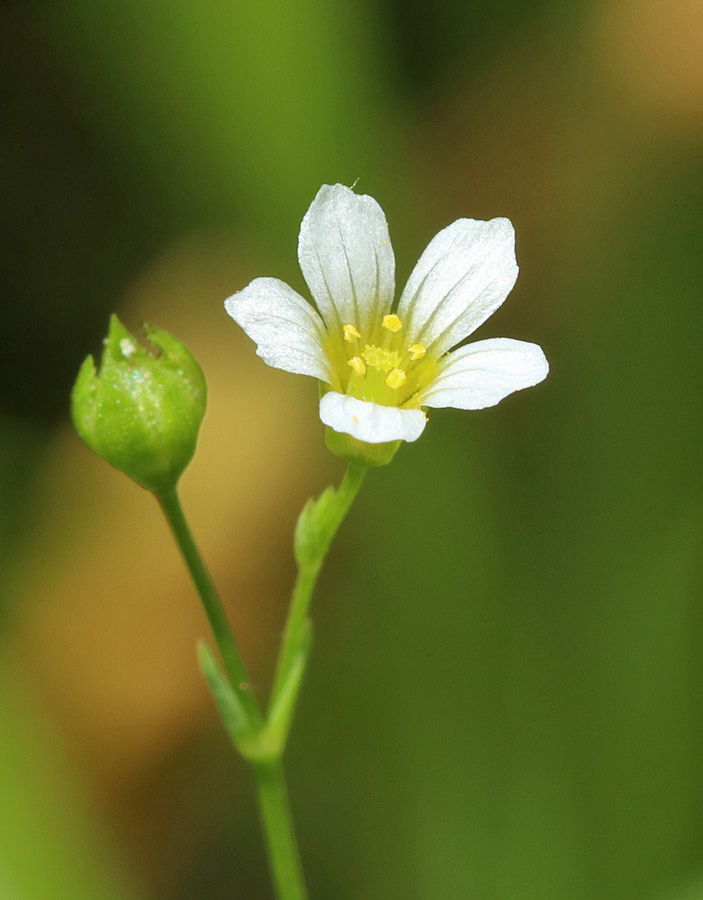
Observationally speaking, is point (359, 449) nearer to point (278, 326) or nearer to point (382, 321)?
point (278, 326)

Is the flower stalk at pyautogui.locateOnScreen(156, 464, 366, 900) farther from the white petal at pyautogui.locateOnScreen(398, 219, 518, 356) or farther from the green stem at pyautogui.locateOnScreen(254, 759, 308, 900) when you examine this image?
the white petal at pyautogui.locateOnScreen(398, 219, 518, 356)

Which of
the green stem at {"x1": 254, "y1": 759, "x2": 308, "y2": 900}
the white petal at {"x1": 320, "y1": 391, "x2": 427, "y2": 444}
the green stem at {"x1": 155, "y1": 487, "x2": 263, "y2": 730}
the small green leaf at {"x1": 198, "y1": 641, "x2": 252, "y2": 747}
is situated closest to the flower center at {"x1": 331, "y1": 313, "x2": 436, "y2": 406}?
the white petal at {"x1": 320, "y1": 391, "x2": 427, "y2": 444}

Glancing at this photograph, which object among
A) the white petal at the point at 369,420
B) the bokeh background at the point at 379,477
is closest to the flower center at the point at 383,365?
the white petal at the point at 369,420

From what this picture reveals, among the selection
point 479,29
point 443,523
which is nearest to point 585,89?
point 479,29

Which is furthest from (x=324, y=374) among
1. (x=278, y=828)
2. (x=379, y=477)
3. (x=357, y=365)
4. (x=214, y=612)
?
(x=379, y=477)

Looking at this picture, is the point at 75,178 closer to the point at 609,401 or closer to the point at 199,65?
the point at 199,65

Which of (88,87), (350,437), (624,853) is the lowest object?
(624,853)

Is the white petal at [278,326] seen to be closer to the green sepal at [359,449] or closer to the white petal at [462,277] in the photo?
the green sepal at [359,449]
